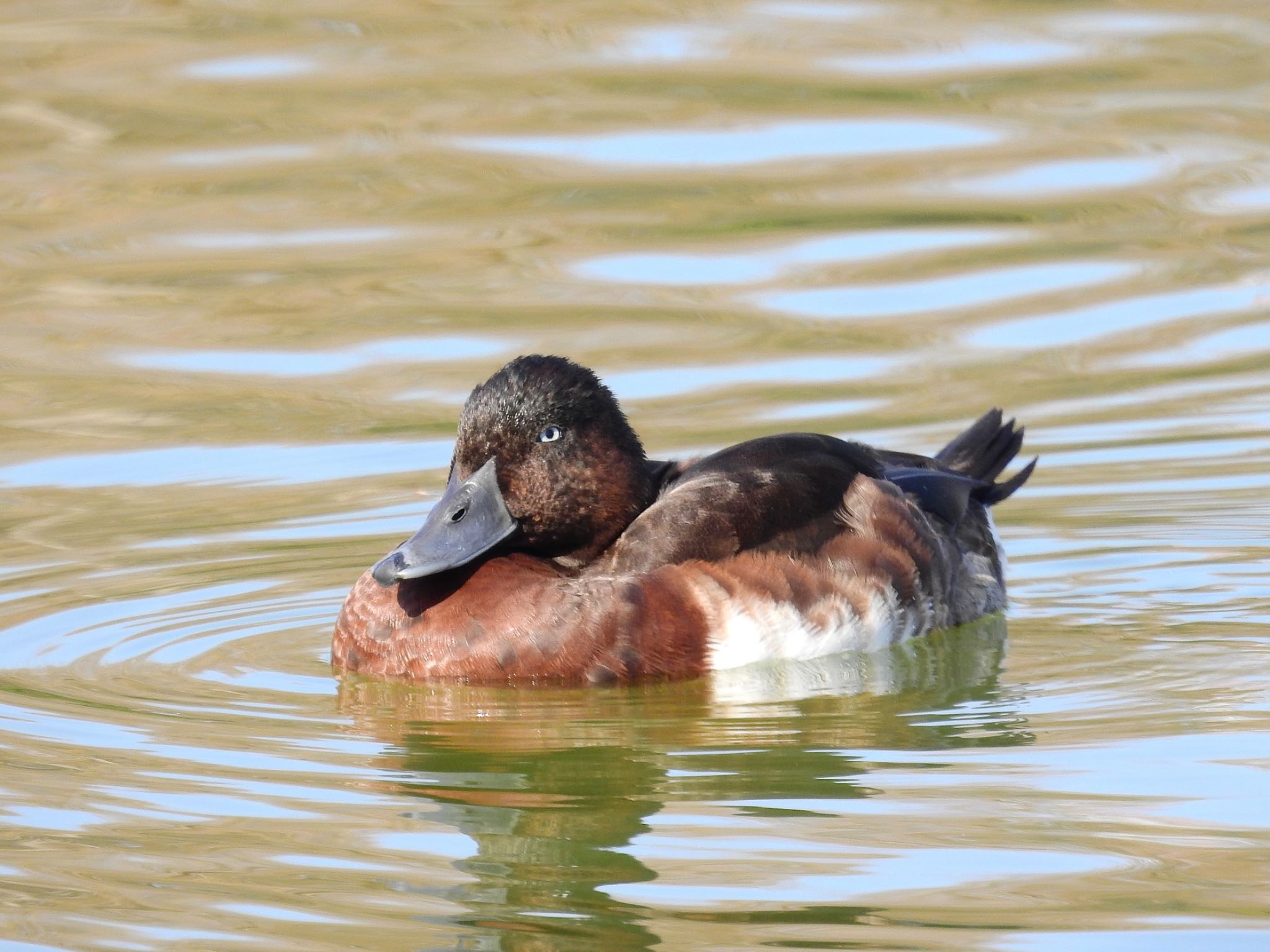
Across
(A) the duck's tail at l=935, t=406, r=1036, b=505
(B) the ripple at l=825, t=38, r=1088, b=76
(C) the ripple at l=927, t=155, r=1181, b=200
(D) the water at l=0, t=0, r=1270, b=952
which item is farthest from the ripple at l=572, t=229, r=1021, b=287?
(A) the duck's tail at l=935, t=406, r=1036, b=505

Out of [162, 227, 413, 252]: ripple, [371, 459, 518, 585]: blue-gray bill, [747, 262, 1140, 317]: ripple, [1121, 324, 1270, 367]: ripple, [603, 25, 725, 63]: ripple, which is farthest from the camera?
[603, 25, 725, 63]: ripple

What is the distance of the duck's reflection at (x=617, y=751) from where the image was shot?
473 centimetres

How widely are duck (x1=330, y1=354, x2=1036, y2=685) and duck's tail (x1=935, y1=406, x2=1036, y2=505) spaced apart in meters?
1.00

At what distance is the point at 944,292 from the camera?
11.3m

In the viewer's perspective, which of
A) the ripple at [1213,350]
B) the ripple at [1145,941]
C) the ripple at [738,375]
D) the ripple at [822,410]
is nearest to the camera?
the ripple at [1145,941]

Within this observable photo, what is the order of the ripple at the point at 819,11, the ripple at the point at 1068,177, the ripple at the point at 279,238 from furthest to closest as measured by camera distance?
the ripple at the point at 819,11 < the ripple at the point at 1068,177 < the ripple at the point at 279,238

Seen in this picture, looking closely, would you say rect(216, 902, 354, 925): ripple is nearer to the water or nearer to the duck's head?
the water

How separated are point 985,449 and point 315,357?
3.65 meters

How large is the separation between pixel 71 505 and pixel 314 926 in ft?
15.5

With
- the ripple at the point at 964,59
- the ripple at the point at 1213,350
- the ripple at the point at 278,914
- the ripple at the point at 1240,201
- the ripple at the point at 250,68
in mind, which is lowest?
Result: the ripple at the point at 278,914

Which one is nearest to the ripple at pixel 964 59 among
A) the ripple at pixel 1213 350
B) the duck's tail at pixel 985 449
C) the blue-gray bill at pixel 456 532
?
the ripple at pixel 1213 350

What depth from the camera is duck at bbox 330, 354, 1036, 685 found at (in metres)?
6.65

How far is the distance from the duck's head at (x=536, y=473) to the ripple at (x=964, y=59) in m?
7.20

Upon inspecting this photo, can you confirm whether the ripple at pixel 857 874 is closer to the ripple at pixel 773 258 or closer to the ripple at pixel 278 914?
the ripple at pixel 278 914
